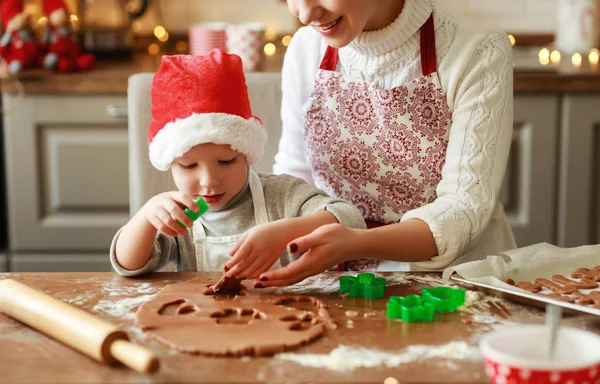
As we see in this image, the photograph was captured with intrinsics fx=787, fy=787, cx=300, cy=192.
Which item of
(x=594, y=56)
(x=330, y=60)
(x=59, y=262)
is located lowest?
(x=59, y=262)

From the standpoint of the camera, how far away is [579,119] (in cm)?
230

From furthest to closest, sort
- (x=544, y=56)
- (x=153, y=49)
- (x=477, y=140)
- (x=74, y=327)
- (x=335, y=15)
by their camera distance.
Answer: (x=153, y=49), (x=544, y=56), (x=477, y=140), (x=335, y=15), (x=74, y=327)

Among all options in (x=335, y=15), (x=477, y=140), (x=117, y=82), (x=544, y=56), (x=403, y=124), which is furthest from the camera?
(x=544, y=56)

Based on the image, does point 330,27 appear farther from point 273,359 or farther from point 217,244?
point 273,359

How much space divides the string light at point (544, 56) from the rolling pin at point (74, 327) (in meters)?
2.04

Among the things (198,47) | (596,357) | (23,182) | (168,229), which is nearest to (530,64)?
(198,47)

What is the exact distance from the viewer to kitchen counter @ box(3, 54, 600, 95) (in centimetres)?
226

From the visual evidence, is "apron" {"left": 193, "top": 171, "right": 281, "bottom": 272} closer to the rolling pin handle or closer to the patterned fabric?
the patterned fabric

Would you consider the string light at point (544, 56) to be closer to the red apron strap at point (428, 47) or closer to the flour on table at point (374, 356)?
the red apron strap at point (428, 47)

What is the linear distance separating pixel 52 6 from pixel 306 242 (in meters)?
1.78

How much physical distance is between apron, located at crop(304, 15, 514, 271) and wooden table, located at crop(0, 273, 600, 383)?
1.09 ft

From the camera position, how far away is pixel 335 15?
1.20m

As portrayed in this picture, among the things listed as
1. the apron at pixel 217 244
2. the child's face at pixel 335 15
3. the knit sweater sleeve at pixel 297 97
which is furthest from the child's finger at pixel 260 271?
the knit sweater sleeve at pixel 297 97

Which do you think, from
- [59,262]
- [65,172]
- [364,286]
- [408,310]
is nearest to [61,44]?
[65,172]
